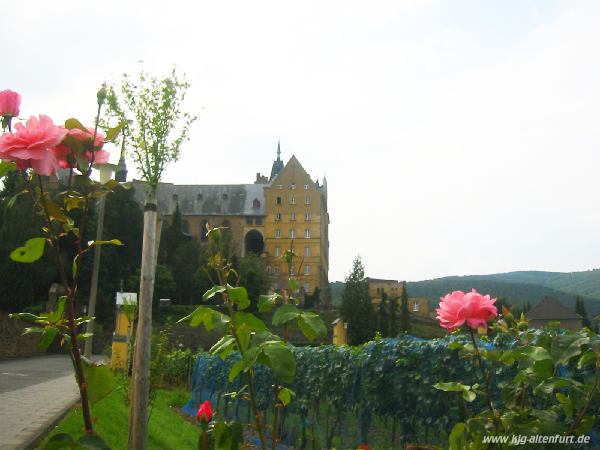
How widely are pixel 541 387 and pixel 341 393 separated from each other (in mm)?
6652

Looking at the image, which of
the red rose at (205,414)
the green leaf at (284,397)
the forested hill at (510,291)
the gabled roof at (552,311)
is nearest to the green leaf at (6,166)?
the red rose at (205,414)

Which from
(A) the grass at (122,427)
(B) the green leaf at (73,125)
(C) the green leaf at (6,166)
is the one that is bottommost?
(A) the grass at (122,427)

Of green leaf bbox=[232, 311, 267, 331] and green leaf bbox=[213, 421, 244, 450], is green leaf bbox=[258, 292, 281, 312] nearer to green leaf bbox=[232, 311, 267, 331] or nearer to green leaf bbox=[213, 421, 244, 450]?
green leaf bbox=[232, 311, 267, 331]

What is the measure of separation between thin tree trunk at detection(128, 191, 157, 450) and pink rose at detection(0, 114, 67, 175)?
2437mm

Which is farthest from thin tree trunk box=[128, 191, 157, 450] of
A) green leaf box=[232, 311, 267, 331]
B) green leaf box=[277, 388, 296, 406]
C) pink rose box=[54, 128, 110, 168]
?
pink rose box=[54, 128, 110, 168]

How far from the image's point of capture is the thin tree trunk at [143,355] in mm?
3984

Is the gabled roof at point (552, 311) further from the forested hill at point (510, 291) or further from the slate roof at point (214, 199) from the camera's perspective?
the forested hill at point (510, 291)

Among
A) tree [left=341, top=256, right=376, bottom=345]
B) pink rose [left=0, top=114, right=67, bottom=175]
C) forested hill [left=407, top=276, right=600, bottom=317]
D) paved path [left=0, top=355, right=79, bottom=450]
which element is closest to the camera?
pink rose [left=0, top=114, right=67, bottom=175]

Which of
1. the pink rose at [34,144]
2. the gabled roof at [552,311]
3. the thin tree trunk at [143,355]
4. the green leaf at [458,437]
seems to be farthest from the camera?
the gabled roof at [552,311]

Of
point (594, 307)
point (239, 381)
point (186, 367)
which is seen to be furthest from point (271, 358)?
point (594, 307)

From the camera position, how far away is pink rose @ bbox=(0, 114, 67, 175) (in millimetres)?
1760

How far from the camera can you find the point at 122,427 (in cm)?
913

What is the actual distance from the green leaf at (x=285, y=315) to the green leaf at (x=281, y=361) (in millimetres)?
175

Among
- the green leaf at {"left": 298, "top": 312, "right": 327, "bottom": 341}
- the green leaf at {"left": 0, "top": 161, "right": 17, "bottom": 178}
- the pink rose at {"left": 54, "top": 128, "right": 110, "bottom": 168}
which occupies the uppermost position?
the pink rose at {"left": 54, "top": 128, "right": 110, "bottom": 168}
